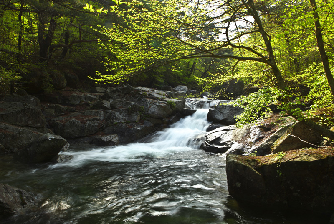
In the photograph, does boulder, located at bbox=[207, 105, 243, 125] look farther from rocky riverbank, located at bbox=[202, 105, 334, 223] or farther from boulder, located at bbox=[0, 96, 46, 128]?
boulder, located at bbox=[0, 96, 46, 128]

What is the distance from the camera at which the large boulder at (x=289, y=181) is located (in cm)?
443

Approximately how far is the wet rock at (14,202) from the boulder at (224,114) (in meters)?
12.2

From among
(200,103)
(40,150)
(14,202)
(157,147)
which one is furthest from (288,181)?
(200,103)

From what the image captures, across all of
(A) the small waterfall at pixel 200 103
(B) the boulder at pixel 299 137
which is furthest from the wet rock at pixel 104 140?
(B) the boulder at pixel 299 137

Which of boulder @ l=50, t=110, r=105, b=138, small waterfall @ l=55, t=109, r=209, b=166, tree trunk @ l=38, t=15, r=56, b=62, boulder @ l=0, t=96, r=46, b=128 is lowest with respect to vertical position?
small waterfall @ l=55, t=109, r=209, b=166

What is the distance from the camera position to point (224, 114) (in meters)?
15.0

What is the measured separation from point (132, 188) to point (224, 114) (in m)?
10.3

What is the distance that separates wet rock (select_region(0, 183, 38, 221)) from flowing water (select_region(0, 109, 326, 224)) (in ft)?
0.84

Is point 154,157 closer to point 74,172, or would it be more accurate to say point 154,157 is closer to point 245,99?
point 74,172

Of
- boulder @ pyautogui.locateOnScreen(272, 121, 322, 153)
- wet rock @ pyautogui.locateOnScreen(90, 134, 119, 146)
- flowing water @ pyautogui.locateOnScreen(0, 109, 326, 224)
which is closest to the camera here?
flowing water @ pyautogui.locateOnScreen(0, 109, 326, 224)

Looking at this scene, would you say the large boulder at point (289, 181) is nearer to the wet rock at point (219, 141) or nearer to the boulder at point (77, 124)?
the wet rock at point (219, 141)

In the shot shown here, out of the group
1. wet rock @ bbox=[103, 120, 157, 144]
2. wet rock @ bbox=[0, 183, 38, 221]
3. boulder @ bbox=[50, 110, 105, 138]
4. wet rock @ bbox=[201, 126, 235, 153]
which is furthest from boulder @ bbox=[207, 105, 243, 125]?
wet rock @ bbox=[0, 183, 38, 221]

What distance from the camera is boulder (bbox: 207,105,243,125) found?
47.6 feet

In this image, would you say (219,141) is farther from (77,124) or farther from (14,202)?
(14,202)
